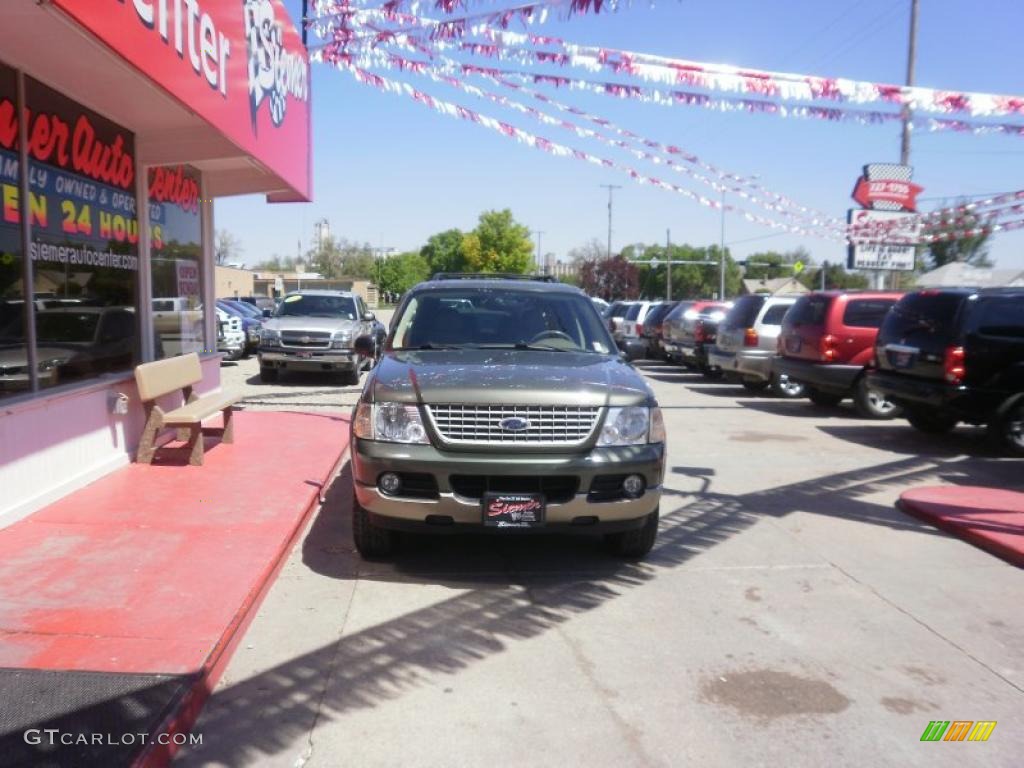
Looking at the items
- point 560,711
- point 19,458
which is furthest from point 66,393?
point 560,711

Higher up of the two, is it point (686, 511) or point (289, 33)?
point (289, 33)

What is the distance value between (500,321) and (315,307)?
1193cm

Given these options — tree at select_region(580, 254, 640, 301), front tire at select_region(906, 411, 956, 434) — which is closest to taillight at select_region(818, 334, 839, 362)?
front tire at select_region(906, 411, 956, 434)

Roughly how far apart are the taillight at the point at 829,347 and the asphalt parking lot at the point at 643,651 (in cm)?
590

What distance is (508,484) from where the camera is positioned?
4.91 m

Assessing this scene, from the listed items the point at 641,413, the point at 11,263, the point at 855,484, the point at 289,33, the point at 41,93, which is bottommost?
the point at 855,484

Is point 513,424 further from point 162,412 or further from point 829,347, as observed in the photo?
point 829,347

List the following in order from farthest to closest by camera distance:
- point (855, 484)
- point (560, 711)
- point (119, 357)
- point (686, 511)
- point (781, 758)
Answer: point (855, 484), point (119, 357), point (686, 511), point (560, 711), point (781, 758)

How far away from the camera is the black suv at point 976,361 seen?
9.62 m

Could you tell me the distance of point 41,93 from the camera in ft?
20.9

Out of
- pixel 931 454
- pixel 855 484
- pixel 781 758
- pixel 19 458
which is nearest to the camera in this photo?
pixel 781 758

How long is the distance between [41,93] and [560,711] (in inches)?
233

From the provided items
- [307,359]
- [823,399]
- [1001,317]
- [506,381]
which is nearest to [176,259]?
[506,381]

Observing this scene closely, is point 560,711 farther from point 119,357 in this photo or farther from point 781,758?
point 119,357
